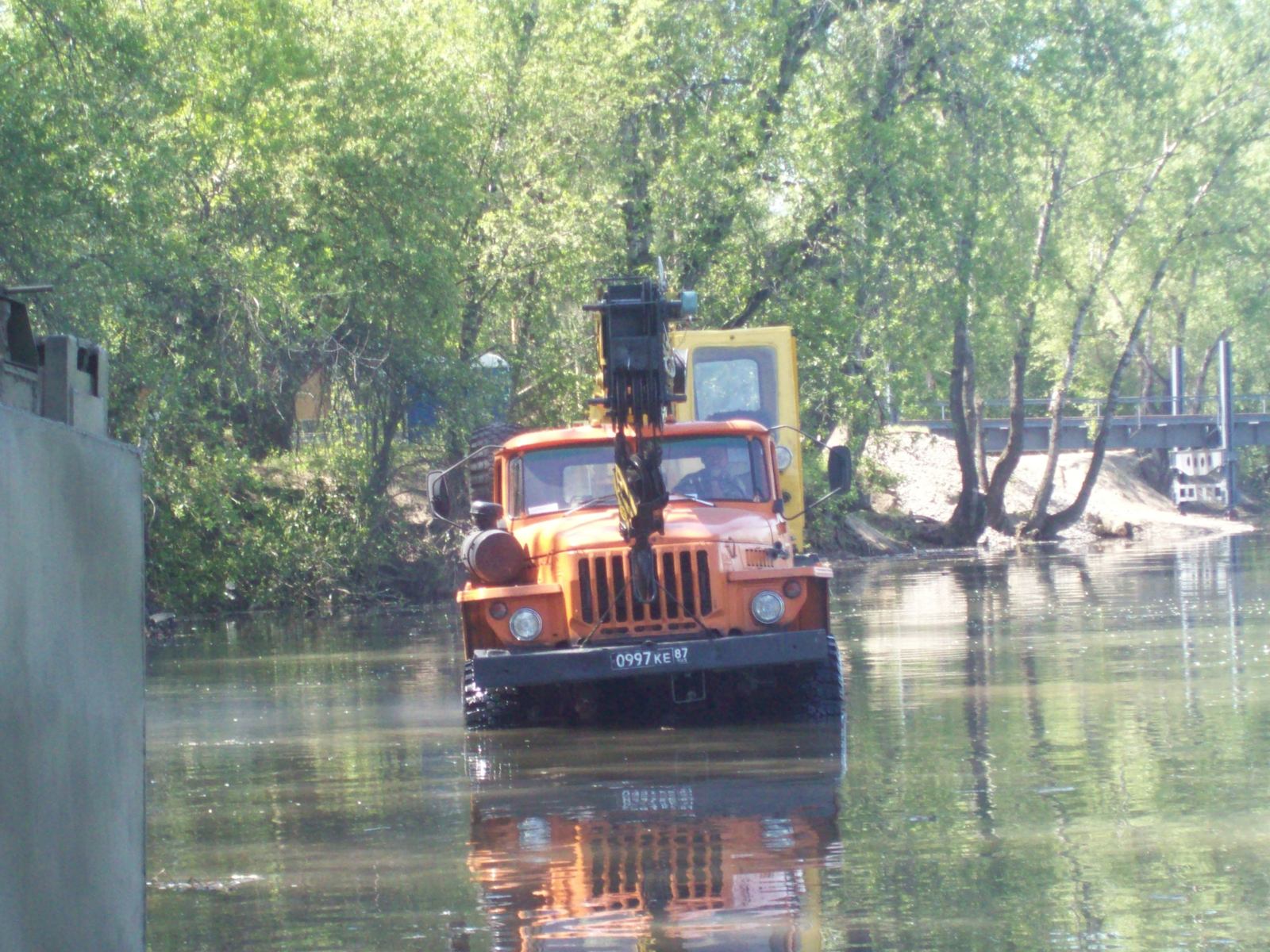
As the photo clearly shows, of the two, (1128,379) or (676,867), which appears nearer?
(676,867)

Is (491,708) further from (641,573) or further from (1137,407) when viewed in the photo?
(1137,407)

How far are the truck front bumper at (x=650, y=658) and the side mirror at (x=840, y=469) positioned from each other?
1525 millimetres

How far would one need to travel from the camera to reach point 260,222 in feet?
80.8

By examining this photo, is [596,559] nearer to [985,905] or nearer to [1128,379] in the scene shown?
[985,905]

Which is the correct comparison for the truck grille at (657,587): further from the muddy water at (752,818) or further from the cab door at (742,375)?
the cab door at (742,375)

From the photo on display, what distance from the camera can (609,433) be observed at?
1205 cm

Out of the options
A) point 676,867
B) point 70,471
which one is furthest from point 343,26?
point 70,471

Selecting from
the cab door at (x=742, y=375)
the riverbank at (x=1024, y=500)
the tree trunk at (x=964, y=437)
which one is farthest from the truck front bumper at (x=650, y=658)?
the riverbank at (x=1024, y=500)

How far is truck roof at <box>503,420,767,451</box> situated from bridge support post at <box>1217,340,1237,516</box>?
4595 cm

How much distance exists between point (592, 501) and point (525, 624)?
A: 1.40 m

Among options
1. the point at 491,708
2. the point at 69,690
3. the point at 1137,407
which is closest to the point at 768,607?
the point at 491,708

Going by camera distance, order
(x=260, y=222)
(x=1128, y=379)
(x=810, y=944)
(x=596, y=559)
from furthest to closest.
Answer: (x=1128, y=379) < (x=260, y=222) < (x=596, y=559) < (x=810, y=944)

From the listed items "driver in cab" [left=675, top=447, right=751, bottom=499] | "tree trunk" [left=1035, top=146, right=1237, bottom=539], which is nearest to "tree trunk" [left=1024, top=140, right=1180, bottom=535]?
"tree trunk" [left=1035, top=146, right=1237, bottom=539]

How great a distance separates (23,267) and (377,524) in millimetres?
10869
